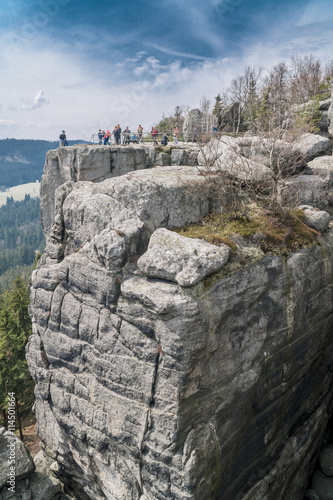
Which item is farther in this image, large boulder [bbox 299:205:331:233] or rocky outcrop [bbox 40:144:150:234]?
rocky outcrop [bbox 40:144:150:234]

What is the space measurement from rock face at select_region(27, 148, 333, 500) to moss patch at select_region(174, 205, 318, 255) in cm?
64

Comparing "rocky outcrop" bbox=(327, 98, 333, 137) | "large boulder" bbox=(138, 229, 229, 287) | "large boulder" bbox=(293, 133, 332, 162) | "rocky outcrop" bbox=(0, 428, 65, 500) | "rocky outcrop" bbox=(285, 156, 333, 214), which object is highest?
"rocky outcrop" bbox=(327, 98, 333, 137)

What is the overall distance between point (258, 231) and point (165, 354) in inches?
277

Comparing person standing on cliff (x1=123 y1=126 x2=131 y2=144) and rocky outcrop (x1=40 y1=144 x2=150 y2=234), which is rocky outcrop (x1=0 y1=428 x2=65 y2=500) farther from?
person standing on cliff (x1=123 y1=126 x2=131 y2=144)

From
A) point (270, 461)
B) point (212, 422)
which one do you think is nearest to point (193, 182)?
point (212, 422)

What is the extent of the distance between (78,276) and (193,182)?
707 centimetres

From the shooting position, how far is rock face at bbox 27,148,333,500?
11703 mm

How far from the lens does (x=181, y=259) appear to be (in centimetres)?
1180

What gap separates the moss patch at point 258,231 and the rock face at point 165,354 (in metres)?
0.64

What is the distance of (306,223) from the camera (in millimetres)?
17844

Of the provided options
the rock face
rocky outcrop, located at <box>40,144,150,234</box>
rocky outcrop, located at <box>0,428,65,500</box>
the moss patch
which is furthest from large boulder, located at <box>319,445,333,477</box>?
rocky outcrop, located at <box>40,144,150,234</box>

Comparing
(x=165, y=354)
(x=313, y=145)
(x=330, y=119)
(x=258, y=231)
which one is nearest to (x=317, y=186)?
(x=313, y=145)

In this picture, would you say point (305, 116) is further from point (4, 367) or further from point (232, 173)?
point (4, 367)

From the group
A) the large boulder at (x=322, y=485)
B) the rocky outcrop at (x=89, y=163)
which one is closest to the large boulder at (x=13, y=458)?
the large boulder at (x=322, y=485)
